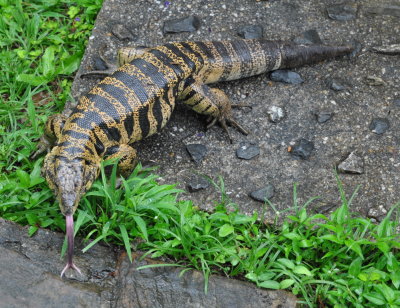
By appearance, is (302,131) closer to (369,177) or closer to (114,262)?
(369,177)

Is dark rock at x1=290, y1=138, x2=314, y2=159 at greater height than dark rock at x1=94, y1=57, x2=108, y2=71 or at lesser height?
lesser

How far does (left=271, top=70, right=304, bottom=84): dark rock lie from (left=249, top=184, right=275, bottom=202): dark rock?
1.36 meters

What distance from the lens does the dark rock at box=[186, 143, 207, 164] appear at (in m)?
5.50

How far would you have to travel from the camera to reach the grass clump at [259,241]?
14.9 feet

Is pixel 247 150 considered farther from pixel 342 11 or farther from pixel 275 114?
pixel 342 11

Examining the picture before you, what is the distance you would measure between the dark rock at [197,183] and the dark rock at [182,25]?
1.91 metres

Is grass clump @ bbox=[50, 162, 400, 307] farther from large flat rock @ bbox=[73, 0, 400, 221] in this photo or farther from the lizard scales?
large flat rock @ bbox=[73, 0, 400, 221]

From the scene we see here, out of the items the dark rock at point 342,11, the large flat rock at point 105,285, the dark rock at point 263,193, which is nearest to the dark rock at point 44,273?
the large flat rock at point 105,285

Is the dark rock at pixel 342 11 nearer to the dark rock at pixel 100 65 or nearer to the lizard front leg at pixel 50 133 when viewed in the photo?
the dark rock at pixel 100 65

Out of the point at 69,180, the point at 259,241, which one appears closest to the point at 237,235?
the point at 259,241

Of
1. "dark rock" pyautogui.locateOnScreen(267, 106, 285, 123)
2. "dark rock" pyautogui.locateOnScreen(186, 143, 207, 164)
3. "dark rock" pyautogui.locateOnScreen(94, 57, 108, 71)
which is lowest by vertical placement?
"dark rock" pyautogui.locateOnScreen(186, 143, 207, 164)

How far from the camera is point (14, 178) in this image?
5328 mm

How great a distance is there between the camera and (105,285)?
14.6ft

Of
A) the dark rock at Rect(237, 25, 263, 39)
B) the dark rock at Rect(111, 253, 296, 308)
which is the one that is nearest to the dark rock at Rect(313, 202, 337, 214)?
the dark rock at Rect(111, 253, 296, 308)
